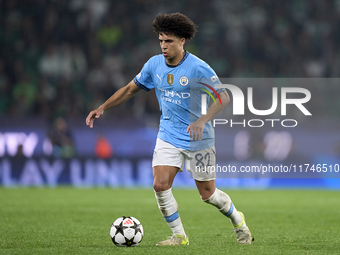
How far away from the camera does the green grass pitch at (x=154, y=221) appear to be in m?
5.70

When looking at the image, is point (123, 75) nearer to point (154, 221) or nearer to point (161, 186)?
point (154, 221)

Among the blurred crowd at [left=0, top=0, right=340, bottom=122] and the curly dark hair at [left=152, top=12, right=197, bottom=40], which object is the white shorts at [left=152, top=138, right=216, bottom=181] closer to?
the curly dark hair at [left=152, top=12, right=197, bottom=40]

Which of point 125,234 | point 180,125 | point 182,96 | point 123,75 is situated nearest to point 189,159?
point 180,125

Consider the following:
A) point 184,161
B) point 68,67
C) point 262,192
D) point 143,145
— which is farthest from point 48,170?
point 184,161

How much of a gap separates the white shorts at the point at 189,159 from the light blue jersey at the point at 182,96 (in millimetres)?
51

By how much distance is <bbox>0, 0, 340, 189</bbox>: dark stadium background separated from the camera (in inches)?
595

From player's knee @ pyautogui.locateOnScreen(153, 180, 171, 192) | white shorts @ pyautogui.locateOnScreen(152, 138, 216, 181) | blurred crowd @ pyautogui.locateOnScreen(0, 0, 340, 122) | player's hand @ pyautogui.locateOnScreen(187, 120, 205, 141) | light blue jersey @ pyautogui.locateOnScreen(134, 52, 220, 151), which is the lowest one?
player's knee @ pyautogui.locateOnScreen(153, 180, 171, 192)

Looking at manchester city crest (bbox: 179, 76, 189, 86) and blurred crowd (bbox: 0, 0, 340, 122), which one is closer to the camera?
manchester city crest (bbox: 179, 76, 189, 86)

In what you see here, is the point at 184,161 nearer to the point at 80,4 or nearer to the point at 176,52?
the point at 176,52

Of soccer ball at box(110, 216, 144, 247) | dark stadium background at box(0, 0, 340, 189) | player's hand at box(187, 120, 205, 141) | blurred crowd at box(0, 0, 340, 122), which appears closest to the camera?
player's hand at box(187, 120, 205, 141)

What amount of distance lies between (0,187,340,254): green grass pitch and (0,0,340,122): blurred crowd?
3482 millimetres

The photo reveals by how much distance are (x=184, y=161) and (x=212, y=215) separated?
12.2 feet

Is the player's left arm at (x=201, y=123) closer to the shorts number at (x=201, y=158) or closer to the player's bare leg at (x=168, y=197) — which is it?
the shorts number at (x=201, y=158)

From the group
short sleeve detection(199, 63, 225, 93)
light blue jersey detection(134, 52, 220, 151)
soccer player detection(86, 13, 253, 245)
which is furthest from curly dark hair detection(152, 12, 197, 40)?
short sleeve detection(199, 63, 225, 93)
